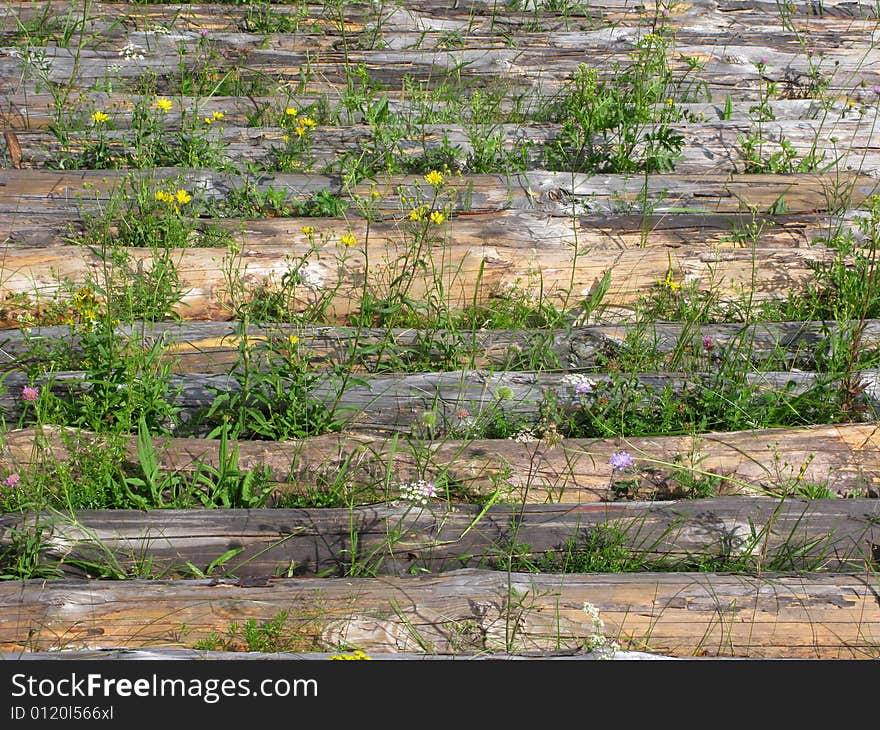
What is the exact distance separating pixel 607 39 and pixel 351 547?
169 inches

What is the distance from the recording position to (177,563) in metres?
3.11

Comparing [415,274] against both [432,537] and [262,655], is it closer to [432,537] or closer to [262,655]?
[432,537]

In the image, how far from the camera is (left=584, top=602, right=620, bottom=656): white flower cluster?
2681 millimetres

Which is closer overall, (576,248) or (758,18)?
(576,248)

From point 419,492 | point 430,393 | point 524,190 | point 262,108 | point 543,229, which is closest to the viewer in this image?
point 419,492

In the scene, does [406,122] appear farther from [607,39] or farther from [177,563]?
[177,563]

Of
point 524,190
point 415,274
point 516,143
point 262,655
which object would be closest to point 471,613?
point 262,655

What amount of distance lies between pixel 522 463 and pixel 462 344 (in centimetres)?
74

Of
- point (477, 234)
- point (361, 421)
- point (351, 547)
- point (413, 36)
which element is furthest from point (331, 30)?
point (351, 547)

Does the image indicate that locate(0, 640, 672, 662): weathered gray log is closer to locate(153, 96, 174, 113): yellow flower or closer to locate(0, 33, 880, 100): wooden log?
locate(153, 96, 174, 113): yellow flower

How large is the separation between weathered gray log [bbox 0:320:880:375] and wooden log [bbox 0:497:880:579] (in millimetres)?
811

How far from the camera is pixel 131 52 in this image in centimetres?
564

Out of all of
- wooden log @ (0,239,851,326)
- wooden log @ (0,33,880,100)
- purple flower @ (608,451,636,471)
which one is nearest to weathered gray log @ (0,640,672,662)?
purple flower @ (608,451,636,471)
